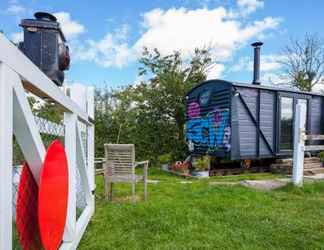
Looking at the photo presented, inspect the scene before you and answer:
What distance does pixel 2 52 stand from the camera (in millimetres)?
890

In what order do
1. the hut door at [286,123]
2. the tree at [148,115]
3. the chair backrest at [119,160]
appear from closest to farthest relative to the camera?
the chair backrest at [119,160]
the hut door at [286,123]
the tree at [148,115]

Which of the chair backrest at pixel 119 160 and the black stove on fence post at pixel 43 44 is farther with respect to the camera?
the chair backrest at pixel 119 160

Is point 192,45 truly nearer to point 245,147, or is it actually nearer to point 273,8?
point 273,8

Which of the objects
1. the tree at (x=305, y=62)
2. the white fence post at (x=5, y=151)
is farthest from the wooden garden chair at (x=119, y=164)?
the tree at (x=305, y=62)

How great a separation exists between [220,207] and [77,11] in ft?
18.1

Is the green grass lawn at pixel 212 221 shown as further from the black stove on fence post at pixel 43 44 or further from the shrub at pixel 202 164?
the shrub at pixel 202 164

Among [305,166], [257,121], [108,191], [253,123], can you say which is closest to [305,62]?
[305,166]

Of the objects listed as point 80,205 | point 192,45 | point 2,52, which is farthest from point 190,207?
point 192,45

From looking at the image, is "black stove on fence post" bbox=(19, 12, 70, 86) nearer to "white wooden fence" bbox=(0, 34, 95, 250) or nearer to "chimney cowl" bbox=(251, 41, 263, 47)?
"white wooden fence" bbox=(0, 34, 95, 250)

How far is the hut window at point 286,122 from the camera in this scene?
7852 millimetres

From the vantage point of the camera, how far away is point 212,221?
308 centimetres

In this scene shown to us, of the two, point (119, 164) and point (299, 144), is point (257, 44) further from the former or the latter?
point (119, 164)

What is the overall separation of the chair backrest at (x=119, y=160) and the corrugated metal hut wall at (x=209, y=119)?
3.47 m

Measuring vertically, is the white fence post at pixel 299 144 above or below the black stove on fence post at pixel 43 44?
below
